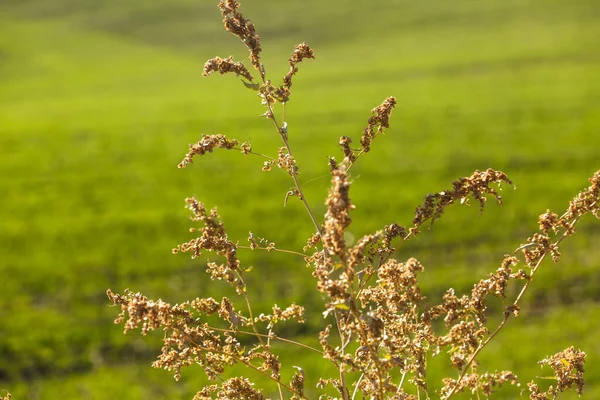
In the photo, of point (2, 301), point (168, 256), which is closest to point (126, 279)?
point (168, 256)

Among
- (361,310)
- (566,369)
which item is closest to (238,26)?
(361,310)

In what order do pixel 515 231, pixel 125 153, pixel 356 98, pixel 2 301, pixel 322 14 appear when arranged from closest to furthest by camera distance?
pixel 2 301 < pixel 515 231 < pixel 125 153 < pixel 356 98 < pixel 322 14

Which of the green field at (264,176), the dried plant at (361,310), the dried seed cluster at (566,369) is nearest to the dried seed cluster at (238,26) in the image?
the dried plant at (361,310)

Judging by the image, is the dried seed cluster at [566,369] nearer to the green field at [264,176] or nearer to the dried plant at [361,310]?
the dried plant at [361,310]

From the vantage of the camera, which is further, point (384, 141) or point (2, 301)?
point (384, 141)

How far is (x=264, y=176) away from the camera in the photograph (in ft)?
76.7

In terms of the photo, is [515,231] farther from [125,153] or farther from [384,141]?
[125,153]

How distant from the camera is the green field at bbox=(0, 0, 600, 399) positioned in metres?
12.4

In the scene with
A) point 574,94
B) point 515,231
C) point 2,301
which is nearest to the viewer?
point 2,301

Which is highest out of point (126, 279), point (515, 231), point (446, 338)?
point (515, 231)

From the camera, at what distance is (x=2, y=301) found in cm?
1419

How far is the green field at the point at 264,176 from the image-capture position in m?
12.4

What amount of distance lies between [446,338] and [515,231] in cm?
1491

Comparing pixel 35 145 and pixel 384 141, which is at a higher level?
pixel 384 141
